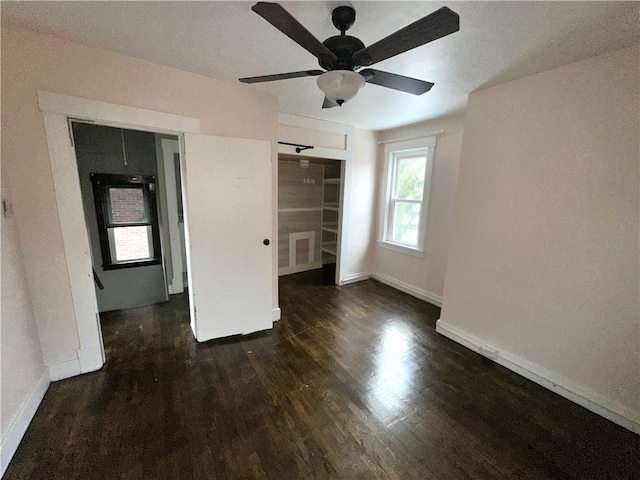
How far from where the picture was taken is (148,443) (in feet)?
4.94

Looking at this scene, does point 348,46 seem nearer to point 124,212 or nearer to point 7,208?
point 7,208

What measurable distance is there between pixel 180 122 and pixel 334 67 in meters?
1.44

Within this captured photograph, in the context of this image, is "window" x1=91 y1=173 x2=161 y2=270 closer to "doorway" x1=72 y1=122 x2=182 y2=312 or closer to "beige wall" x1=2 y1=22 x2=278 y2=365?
"doorway" x1=72 y1=122 x2=182 y2=312

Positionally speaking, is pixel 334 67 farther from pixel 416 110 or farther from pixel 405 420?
pixel 405 420

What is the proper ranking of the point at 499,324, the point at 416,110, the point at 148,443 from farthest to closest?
1. the point at 416,110
2. the point at 499,324
3. the point at 148,443

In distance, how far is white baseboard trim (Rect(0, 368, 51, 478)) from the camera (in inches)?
53.9

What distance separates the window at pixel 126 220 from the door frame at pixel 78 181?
117cm

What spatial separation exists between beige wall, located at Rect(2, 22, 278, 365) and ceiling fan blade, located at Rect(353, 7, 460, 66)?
156 cm

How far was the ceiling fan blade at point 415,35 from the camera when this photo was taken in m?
0.97

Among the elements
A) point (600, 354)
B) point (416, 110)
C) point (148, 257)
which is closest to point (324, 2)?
point (416, 110)

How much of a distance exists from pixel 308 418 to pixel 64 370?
6.27 feet

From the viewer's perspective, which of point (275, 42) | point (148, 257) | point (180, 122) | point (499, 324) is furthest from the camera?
point (148, 257)

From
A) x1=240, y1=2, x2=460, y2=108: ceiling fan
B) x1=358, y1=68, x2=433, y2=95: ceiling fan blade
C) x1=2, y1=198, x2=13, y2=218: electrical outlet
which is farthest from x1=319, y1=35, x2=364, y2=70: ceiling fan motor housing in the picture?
x1=2, y1=198, x2=13, y2=218: electrical outlet

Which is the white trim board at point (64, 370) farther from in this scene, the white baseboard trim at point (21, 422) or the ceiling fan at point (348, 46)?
the ceiling fan at point (348, 46)
